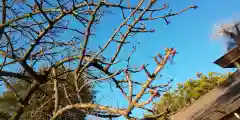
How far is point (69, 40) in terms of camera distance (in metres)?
7.43

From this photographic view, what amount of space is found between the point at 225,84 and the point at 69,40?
5.21 m

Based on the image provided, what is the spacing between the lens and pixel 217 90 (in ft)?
30.7

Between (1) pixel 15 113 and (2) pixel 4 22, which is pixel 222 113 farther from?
(2) pixel 4 22

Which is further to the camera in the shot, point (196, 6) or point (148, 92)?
point (196, 6)

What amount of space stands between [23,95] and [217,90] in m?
6.17

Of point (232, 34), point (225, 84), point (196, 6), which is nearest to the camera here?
point (196, 6)

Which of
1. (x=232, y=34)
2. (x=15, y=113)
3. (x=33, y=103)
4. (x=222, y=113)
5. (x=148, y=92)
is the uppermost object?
(x=232, y=34)

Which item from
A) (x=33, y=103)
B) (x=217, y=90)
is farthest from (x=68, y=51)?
(x=217, y=90)

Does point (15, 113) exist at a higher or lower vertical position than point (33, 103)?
lower

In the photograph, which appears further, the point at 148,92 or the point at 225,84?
the point at 225,84

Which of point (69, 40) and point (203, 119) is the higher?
point (69, 40)

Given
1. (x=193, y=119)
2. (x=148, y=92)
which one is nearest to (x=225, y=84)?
(x=193, y=119)

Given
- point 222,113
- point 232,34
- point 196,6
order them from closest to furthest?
1. point 196,6
2. point 222,113
3. point 232,34

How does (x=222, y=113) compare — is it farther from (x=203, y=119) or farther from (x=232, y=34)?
(x=232, y=34)
